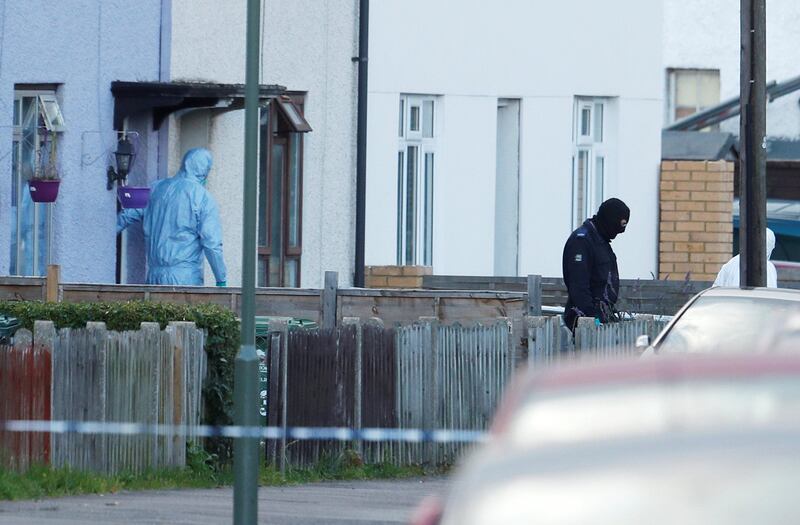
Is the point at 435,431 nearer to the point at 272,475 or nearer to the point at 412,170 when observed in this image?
the point at 272,475

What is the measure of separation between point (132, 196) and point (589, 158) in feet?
25.0

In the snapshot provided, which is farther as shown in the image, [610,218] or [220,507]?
[610,218]

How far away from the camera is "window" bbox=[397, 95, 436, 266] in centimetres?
2016

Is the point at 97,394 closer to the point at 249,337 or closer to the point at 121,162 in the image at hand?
the point at 249,337

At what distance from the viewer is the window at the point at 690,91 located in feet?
112

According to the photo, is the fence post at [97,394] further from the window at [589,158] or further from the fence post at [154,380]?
the window at [589,158]

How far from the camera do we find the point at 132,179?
15781 millimetres

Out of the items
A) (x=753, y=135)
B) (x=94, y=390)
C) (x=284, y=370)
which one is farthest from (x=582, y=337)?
(x=94, y=390)

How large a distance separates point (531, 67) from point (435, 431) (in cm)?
966

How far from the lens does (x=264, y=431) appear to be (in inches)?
431

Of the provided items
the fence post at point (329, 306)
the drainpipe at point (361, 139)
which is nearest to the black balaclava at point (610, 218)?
the fence post at point (329, 306)

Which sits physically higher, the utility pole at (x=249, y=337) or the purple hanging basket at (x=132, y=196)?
the purple hanging basket at (x=132, y=196)

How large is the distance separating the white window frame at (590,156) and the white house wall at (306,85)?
3.29 metres

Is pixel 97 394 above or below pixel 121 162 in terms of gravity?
below
